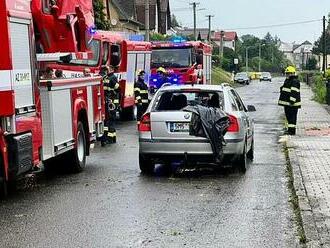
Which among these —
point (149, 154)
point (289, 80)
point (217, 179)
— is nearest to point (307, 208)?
point (217, 179)

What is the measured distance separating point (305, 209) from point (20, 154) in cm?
357

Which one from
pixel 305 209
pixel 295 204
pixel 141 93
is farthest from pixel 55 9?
pixel 141 93

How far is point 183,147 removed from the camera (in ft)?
36.1

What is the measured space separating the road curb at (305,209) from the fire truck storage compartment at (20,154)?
11.5 ft

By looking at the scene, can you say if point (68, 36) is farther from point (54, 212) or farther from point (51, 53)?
point (54, 212)

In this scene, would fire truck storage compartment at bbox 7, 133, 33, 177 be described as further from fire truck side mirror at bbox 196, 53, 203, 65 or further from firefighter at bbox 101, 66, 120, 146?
fire truck side mirror at bbox 196, 53, 203, 65

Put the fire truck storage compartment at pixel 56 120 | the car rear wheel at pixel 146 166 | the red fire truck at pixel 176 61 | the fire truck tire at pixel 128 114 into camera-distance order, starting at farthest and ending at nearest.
Result: the red fire truck at pixel 176 61 < the fire truck tire at pixel 128 114 < the car rear wheel at pixel 146 166 < the fire truck storage compartment at pixel 56 120

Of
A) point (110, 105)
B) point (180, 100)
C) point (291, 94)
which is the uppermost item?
point (180, 100)

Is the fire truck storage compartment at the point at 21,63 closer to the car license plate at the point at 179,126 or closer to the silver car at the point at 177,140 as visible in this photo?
the silver car at the point at 177,140

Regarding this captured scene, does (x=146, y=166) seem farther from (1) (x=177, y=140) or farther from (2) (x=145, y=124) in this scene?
(1) (x=177, y=140)

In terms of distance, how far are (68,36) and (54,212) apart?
3.22 m

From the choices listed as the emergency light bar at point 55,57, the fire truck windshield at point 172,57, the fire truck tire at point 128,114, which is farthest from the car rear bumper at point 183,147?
the fire truck windshield at point 172,57

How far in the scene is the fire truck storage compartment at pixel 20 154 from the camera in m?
8.48

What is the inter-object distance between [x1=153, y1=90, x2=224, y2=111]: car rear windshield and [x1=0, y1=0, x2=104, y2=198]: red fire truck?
1347 millimetres
